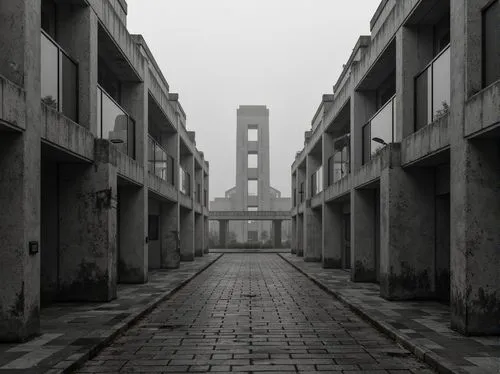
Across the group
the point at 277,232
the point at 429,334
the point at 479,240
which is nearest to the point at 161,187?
the point at 429,334

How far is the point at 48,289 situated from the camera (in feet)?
40.1

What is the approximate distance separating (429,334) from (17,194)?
247 inches

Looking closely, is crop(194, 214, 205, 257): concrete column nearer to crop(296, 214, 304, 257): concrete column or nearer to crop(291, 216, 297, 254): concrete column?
crop(296, 214, 304, 257): concrete column

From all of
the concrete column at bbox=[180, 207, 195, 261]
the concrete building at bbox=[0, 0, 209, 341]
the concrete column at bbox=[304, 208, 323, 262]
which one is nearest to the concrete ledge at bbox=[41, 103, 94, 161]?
the concrete building at bbox=[0, 0, 209, 341]

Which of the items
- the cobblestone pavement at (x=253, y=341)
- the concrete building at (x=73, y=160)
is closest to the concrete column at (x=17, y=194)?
the concrete building at (x=73, y=160)

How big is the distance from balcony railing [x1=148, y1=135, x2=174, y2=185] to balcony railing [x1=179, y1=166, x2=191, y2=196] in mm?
2325

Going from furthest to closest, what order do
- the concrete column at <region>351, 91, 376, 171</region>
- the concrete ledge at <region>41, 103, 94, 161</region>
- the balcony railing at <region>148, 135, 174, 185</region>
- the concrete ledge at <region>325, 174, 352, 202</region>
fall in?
1. the balcony railing at <region>148, 135, 174, 185</region>
2. the concrete ledge at <region>325, 174, 352, 202</region>
3. the concrete column at <region>351, 91, 376, 171</region>
4. the concrete ledge at <region>41, 103, 94, 161</region>

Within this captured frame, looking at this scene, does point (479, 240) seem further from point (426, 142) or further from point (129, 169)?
point (129, 169)

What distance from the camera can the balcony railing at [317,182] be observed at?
25547 millimetres

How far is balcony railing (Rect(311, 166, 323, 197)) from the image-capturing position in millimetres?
25547

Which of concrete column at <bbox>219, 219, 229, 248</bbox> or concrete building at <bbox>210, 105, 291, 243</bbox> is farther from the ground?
concrete building at <bbox>210, 105, 291, 243</bbox>

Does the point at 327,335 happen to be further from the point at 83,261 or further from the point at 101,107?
the point at 101,107

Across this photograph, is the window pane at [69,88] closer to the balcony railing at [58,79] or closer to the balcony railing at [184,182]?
the balcony railing at [58,79]

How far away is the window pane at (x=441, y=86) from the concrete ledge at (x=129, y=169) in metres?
7.18
